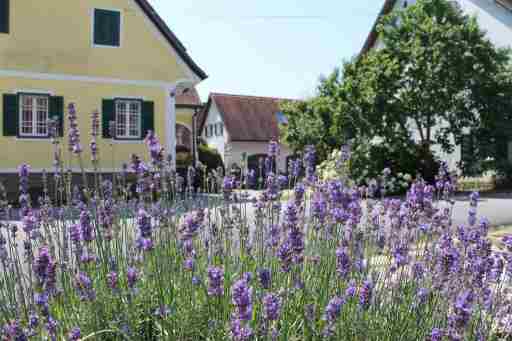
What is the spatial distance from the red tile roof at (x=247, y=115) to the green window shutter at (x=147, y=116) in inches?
702

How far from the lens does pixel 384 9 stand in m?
25.5

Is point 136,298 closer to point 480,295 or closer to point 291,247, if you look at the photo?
point 291,247

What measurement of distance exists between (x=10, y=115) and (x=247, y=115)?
23233 millimetres

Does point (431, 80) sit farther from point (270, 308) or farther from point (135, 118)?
point (270, 308)

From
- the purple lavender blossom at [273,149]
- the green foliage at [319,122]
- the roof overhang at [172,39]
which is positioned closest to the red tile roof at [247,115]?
the green foliage at [319,122]

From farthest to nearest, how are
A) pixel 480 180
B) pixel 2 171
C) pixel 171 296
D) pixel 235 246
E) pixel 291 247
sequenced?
pixel 480 180 → pixel 2 171 → pixel 235 246 → pixel 171 296 → pixel 291 247

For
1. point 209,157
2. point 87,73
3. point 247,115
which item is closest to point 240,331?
point 87,73

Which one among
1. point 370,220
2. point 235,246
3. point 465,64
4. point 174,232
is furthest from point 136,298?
point 465,64

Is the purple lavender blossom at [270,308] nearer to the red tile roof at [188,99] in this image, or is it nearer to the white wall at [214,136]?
the red tile roof at [188,99]

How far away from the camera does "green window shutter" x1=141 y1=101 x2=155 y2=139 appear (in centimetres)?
1788

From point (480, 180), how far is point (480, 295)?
65.0 ft

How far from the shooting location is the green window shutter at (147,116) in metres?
17.9

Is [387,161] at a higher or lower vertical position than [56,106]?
lower

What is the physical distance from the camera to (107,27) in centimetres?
1770
